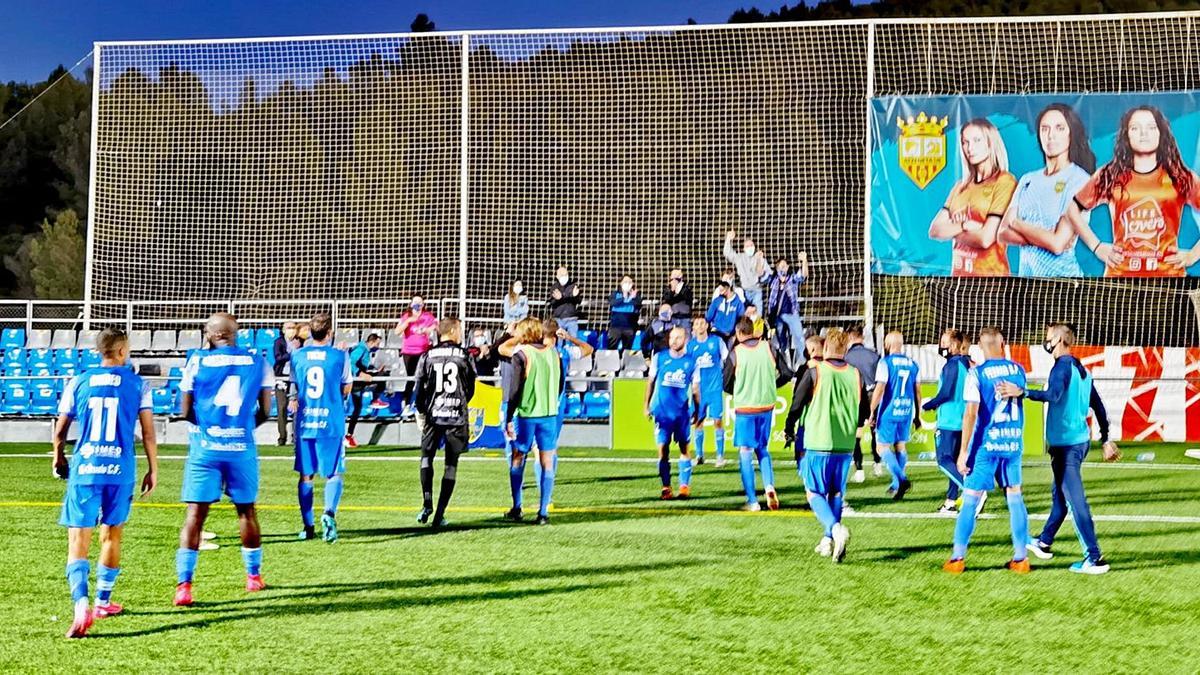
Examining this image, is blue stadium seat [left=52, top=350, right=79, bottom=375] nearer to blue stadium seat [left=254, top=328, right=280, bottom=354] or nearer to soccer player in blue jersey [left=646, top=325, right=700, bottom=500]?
blue stadium seat [left=254, top=328, right=280, bottom=354]

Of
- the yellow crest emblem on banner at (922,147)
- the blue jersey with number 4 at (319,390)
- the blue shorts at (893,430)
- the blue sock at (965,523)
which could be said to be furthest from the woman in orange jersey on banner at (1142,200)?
the blue jersey with number 4 at (319,390)

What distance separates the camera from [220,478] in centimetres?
978

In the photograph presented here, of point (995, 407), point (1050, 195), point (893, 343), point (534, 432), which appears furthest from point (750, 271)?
point (995, 407)

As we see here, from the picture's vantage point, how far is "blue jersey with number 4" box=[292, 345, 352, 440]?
42.1 feet

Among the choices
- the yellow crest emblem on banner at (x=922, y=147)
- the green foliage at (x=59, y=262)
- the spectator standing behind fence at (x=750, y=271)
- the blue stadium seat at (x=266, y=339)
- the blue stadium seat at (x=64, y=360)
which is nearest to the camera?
the yellow crest emblem on banner at (x=922, y=147)

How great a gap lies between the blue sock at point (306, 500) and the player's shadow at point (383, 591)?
8.06ft

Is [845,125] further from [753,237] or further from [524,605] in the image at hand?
[524,605]

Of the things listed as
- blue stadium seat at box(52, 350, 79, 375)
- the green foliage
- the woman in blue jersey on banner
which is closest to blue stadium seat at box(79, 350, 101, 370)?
blue stadium seat at box(52, 350, 79, 375)

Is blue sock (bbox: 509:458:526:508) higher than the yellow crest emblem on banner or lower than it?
lower

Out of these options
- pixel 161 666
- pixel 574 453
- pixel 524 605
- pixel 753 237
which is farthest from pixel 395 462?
pixel 161 666

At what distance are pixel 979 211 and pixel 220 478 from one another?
17546 mm

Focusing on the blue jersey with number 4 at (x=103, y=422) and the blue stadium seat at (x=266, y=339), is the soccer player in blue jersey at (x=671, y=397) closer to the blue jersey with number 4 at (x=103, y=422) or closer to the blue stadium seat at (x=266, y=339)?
the blue jersey with number 4 at (x=103, y=422)

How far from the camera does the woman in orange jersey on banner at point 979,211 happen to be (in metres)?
24.4

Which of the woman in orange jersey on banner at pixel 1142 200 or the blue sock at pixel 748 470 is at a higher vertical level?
the woman in orange jersey on banner at pixel 1142 200
